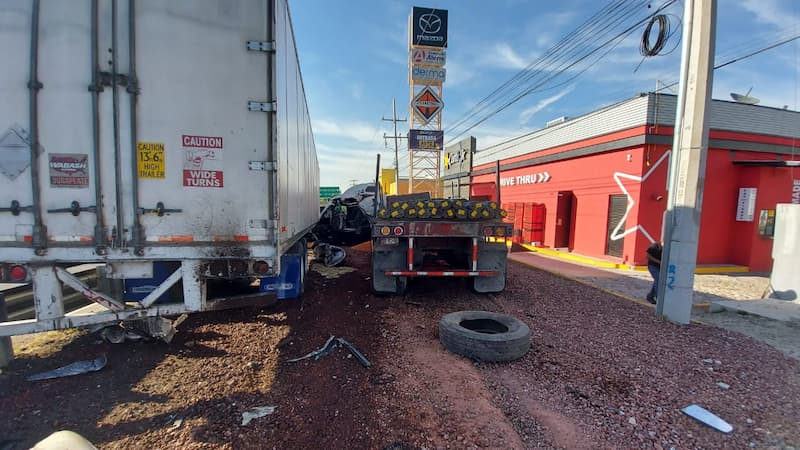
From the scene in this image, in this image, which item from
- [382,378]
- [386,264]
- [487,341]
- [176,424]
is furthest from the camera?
[386,264]

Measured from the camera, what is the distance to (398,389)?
3.06m

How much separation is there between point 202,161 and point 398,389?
270cm

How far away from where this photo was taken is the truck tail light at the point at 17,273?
2.75 meters

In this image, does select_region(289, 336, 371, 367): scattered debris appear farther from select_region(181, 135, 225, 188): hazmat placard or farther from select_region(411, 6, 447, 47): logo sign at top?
select_region(411, 6, 447, 47): logo sign at top

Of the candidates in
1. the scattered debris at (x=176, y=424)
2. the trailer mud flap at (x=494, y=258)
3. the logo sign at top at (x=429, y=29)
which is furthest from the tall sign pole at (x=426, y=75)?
the scattered debris at (x=176, y=424)

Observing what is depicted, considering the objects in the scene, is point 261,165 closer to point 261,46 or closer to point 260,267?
point 260,267

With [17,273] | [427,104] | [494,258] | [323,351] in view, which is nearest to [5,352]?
[17,273]

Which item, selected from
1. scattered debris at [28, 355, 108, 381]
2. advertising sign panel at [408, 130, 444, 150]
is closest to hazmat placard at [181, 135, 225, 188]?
scattered debris at [28, 355, 108, 381]

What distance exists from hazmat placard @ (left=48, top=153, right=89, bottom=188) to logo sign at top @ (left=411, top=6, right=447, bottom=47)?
15.9 metres

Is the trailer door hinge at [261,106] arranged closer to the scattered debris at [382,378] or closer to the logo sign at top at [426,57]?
the scattered debris at [382,378]

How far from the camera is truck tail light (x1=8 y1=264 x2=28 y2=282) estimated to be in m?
A: 2.75

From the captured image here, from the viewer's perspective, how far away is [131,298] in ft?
10.1

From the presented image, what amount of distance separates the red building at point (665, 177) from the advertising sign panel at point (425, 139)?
6.37 metres

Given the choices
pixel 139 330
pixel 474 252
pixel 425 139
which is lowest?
pixel 139 330
